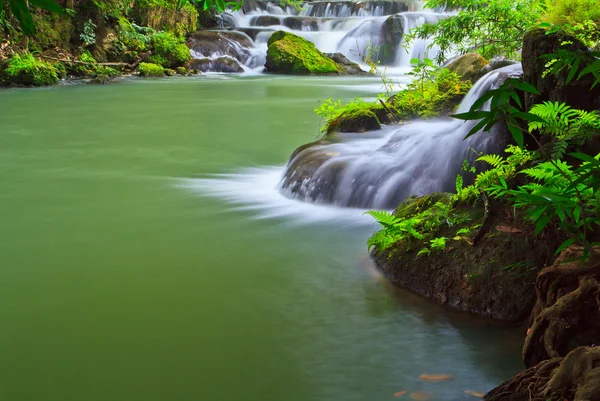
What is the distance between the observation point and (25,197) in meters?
6.16

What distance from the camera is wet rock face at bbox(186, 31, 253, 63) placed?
77.7 ft

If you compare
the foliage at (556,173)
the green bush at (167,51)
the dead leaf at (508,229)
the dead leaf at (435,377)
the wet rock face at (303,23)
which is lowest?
the dead leaf at (435,377)

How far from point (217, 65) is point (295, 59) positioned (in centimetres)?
288

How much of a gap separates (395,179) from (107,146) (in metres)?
5.14

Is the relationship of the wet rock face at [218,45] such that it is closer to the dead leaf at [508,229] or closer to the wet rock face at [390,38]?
the wet rock face at [390,38]

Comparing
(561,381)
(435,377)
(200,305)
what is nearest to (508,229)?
(435,377)

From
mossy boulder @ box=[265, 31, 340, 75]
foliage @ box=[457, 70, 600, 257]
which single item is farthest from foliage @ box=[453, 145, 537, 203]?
mossy boulder @ box=[265, 31, 340, 75]

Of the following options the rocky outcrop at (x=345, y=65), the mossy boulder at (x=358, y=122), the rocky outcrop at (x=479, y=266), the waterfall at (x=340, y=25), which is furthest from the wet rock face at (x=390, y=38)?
the rocky outcrop at (x=479, y=266)

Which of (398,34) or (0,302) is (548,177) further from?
(398,34)

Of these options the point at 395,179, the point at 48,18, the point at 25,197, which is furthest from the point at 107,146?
the point at 48,18

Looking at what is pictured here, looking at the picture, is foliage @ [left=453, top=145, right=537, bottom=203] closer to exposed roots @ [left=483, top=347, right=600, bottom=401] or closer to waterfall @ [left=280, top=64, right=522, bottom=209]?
waterfall @ [left=280, top=64, right=522, bottom=209]

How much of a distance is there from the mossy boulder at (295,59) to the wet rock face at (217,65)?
1151 mm

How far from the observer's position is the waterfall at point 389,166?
5.26 meters

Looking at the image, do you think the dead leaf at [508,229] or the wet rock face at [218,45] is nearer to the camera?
the dead leaf at [508,229]
